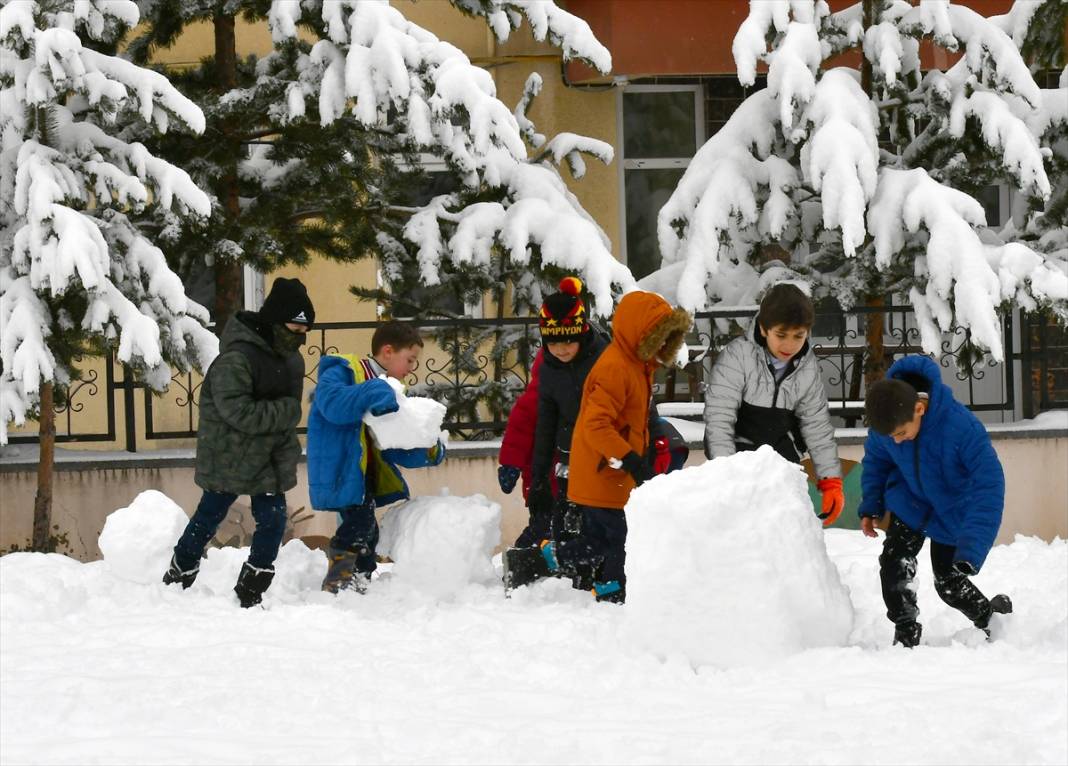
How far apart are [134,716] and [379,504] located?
2459 mm

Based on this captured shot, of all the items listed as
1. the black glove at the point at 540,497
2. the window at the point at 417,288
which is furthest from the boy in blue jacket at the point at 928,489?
the window at the point at 417,288

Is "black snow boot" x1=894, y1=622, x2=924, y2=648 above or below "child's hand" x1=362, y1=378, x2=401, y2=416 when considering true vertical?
below

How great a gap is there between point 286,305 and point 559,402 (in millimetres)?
1286

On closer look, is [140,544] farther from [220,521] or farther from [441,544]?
[441,544]

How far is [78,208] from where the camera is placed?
9.19 m

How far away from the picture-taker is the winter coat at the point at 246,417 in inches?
274

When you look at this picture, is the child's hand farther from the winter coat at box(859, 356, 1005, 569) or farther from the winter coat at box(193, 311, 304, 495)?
the winter coat at box(859, 356, 1005, 569)

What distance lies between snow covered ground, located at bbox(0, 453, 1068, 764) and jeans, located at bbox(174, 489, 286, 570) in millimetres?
207

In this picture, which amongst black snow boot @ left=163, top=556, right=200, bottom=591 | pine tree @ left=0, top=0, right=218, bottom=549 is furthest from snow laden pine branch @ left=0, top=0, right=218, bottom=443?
black snow boot @ left=163, top=556, right=200, bottom=591

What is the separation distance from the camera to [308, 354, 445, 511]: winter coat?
7078 millimetres

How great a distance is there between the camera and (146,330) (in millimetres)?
8789

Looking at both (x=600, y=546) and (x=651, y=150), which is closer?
(x=600, y=546)

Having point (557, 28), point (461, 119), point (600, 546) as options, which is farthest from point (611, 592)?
point (557, 28)

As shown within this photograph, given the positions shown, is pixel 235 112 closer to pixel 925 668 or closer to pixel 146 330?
pixel 146 330
